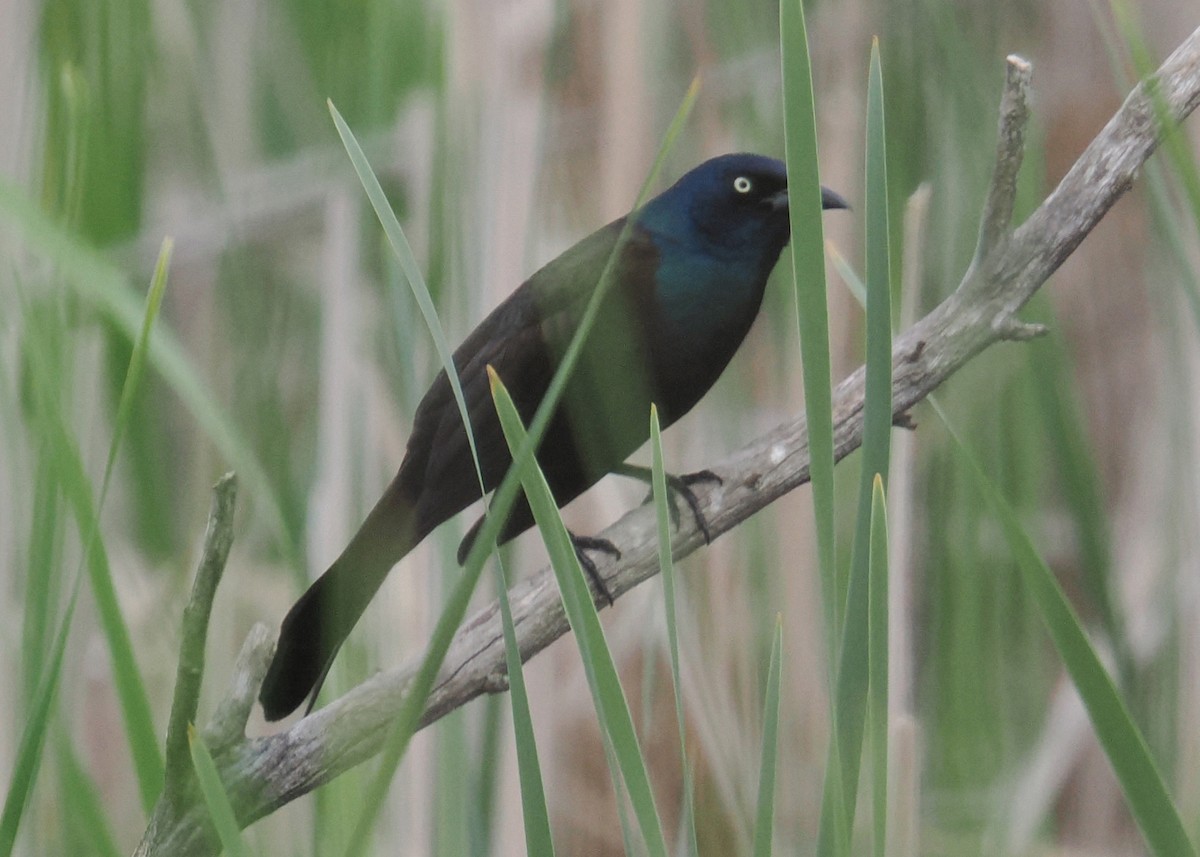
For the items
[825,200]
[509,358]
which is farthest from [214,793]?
[825,200]

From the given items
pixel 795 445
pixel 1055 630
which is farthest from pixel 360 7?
pixel 1055 630

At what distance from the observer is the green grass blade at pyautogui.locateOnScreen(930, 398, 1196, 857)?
426 millimetres

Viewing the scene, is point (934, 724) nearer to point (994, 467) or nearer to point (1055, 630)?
point (994, 467)

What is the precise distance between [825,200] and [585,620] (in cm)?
59

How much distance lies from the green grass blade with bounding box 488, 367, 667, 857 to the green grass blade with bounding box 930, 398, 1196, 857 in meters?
0.15

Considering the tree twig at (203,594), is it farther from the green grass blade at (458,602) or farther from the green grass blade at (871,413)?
the green grass blade at (871,413)

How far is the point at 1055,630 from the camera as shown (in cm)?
43

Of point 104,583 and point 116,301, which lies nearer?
point 104,583

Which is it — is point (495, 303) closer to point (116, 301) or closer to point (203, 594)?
point (116, 301)

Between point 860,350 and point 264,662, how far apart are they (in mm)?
579

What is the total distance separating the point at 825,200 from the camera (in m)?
0.95

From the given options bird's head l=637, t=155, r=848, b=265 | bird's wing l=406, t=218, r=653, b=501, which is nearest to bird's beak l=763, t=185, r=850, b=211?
bird's head l=637, t=155, r=848, b=265

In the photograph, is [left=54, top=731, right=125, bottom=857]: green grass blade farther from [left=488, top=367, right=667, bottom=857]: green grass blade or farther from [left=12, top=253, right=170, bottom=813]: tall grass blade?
[left=488, top=367, right=667, bottom=857]: green grass blade

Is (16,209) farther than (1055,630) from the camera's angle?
Yes
